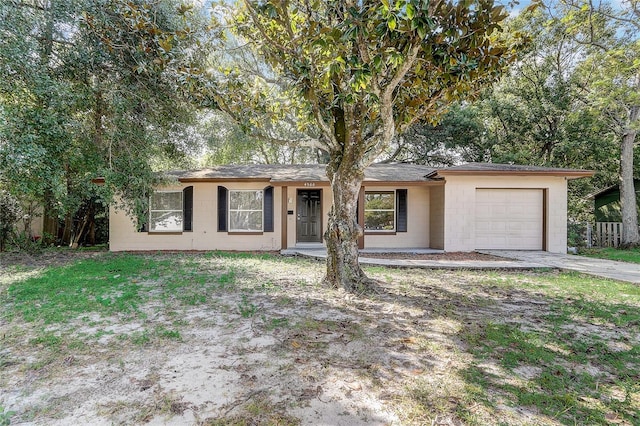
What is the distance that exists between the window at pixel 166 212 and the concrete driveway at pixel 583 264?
10.1 meters

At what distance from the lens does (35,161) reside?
6.06m

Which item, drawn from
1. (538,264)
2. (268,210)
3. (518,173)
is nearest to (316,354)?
(538,264)

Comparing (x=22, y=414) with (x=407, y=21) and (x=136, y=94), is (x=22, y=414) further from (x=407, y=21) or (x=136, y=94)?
(x=136, y=94)

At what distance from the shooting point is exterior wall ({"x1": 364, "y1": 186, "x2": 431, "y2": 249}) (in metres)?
11.5

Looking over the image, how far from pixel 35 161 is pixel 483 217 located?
1160cm

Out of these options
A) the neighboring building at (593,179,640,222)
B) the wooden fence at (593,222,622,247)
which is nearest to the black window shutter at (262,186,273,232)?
the wooden fence at (593,222,622,247)

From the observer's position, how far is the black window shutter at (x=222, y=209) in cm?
1137

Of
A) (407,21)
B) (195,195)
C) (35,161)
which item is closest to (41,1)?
(35,161)

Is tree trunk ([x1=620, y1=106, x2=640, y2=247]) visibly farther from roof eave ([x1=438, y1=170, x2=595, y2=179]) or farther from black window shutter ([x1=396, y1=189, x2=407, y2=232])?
black window shutter ([x1=396, y1=189, x2=407, y2=232])

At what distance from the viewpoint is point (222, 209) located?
37.4 feet

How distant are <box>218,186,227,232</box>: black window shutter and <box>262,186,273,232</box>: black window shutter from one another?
1.34 meters

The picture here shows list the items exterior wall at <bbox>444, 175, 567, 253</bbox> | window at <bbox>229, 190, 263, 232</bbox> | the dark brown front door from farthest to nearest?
1. the dark brown front door
2. window at <bbox>229, 190, 263, 232</bbox>
3. exterior wall at <bbox>444, 175, 567, 253</bbox>

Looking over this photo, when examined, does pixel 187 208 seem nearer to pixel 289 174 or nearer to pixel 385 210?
pixel 289 174

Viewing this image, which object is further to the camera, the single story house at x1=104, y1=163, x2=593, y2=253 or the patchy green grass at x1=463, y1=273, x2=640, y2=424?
the single story house at x1=104, y1=163, x2=593, y2=253
